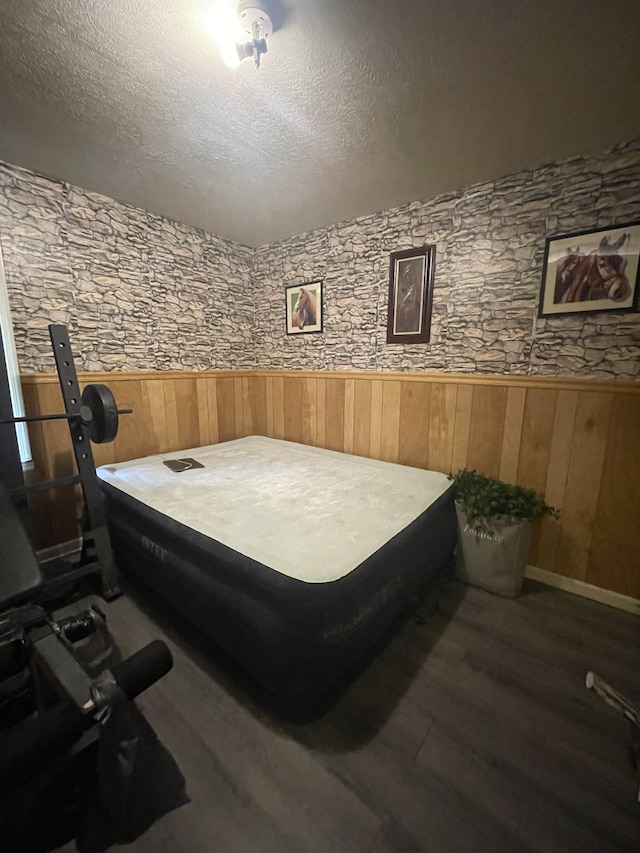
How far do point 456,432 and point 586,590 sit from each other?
1.10 meters

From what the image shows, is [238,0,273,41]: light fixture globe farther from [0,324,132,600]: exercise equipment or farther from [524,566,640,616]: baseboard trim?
[524,566,640,616]: baseboard trim

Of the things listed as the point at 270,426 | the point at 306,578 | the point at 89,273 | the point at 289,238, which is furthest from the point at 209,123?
the point at 270,426

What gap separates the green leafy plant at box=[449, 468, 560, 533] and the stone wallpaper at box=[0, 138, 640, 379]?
700 mm

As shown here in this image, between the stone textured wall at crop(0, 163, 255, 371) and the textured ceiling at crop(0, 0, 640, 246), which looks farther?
the stone textured wall at crop(0, 163, 255, 371)

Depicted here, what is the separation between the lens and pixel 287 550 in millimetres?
1263

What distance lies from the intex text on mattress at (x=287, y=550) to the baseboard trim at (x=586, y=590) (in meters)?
0.55

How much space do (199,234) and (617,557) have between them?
3.64 meters

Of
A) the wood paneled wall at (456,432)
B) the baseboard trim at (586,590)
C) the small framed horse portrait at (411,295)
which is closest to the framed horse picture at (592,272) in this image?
the wood paneled wall at (456,432)

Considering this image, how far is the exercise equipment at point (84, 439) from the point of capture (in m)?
1.67

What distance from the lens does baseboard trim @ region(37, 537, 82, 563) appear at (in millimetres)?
2119

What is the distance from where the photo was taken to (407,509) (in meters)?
1.64

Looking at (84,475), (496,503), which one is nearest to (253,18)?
(84,475)

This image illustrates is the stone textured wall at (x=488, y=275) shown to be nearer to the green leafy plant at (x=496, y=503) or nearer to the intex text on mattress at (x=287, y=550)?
the green leafy plant at (x=496, y=503)

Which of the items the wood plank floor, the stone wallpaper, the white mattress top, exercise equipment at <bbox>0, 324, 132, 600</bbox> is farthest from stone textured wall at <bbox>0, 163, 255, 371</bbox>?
the wood plank floor
